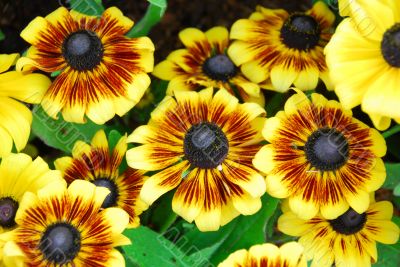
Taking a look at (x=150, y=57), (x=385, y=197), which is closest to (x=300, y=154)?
(x=150, y=57)

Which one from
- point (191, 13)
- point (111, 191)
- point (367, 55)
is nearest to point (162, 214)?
point (111, 191)

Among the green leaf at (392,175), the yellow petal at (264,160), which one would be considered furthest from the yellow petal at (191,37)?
the green leaf at (392,175)

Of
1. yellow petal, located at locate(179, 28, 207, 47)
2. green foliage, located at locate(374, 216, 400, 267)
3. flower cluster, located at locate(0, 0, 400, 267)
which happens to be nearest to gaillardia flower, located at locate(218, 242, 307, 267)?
flower cluster, located at locate(0, 0, 400, 267)

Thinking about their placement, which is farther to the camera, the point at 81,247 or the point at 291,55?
the point at 291,55

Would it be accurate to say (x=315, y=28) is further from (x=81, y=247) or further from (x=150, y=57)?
(x=81, y=247)

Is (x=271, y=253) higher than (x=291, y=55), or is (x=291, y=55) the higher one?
(x=291, y=55)

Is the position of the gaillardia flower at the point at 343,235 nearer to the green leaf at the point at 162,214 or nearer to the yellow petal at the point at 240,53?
the green leaf at the point at 162,214
